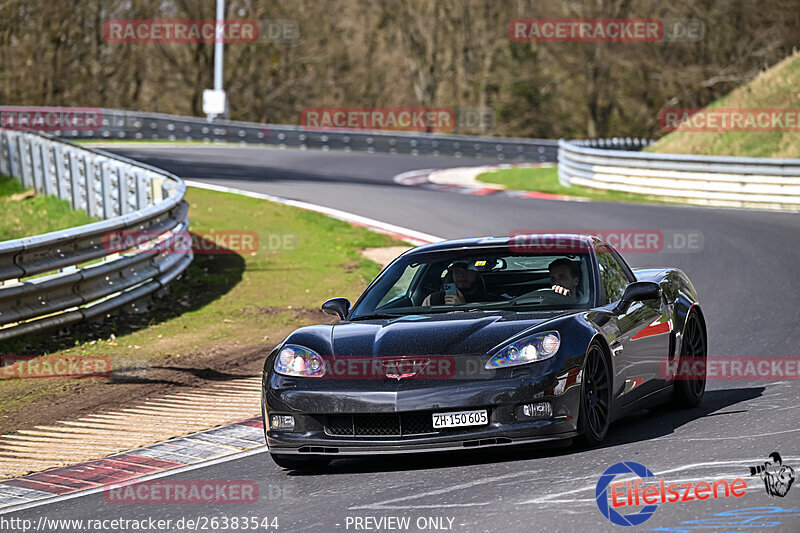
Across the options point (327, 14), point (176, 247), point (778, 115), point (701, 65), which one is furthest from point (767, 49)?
point (176, 247)

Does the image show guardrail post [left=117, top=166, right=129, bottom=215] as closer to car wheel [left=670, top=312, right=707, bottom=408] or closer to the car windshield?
the car windshield

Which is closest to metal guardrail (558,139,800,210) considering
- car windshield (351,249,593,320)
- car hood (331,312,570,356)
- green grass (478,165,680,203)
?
green grass (478,165,680,203)

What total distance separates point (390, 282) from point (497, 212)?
47.8 feet

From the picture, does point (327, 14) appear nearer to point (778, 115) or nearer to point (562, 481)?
point (778, 115)

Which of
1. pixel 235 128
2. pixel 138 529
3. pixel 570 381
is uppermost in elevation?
pixel 570 381

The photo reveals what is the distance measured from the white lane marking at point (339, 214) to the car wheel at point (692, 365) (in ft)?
31.6

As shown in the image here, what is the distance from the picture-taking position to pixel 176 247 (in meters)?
14.3

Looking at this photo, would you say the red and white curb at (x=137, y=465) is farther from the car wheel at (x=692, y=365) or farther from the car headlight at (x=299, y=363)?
the car wheel at (x=692, y=365)

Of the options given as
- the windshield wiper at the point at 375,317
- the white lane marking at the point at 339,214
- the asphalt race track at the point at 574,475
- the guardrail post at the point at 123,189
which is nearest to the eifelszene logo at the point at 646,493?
the asphalt race track at the point at 574,475

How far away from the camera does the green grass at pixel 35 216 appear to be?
18.9 m

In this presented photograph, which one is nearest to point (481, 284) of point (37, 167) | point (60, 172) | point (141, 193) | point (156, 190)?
point (156, 190)

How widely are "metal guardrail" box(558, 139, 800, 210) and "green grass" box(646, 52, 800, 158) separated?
3665mm

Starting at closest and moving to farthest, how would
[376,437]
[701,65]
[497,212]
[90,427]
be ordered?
[376,437] → [90,427] → [497,212] → [701,65]

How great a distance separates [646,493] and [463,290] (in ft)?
8.22
